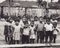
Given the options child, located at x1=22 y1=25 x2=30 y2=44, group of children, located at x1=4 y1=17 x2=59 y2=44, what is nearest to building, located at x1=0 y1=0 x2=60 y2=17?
group of children, located at x1=4 y1=17 x2=59 y2=44

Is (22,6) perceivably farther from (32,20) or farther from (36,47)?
(36,47)

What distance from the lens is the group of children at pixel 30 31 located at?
625 cm

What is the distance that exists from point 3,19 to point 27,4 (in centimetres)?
113

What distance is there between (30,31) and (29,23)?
322mm

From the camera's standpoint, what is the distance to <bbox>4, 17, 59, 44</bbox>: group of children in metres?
6.25

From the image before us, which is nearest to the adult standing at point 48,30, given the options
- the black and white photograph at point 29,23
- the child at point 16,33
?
the black and white photograph at point 29,23

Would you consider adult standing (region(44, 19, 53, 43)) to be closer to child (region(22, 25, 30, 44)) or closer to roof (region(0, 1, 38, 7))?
child (region(22, 25, 30, 44))

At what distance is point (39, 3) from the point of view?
6.71m

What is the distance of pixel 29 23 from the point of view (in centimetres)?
639

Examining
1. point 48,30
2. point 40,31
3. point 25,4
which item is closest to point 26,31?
point 40,31

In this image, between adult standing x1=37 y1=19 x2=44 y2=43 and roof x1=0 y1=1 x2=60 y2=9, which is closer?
adult standing x1=37 y1=19 x2=44 y2=43

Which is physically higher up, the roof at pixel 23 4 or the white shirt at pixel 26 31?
the roof at pixel 23 4

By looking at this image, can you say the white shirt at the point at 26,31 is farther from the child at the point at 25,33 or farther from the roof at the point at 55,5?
the roof at the point at 55,5

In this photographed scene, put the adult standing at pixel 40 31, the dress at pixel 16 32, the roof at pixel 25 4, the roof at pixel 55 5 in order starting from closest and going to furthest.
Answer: the dress at pixel 16 32 < the adult standing at pixel 40 31 < the roof at pixel 25 4 < the roof at pixel 55 5
